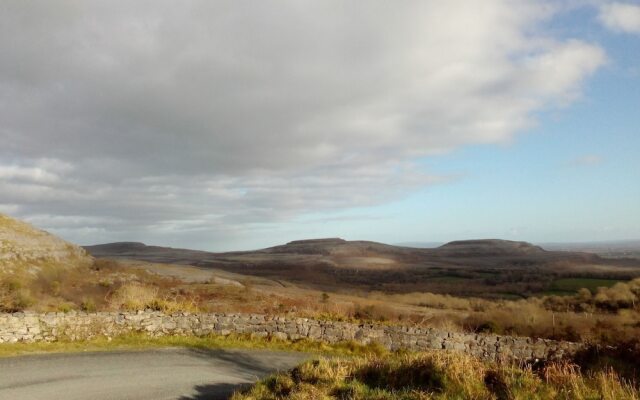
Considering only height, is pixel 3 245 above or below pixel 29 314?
above

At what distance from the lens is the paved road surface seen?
42.0 feet

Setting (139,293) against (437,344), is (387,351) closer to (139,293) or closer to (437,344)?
(437,344)

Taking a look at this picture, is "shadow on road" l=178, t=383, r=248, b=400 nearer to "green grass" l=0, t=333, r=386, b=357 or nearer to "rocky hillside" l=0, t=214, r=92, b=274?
"green grass" l=0, t=333, r=386, b=357

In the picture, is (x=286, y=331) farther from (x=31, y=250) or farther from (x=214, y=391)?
(x=31, y=250)

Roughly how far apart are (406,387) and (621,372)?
7.95 meters

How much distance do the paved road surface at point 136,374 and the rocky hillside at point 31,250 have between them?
25215 millimetres

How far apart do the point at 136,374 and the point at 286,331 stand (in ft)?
29.7

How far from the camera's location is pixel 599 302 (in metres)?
52.8

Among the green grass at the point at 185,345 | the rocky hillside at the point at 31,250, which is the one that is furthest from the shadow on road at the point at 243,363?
the rocky hillside at the point at 31,250

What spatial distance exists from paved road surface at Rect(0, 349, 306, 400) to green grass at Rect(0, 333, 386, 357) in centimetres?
105

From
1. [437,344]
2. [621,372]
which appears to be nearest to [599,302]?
[437,344]

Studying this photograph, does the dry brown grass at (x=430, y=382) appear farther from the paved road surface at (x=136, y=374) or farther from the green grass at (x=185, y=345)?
the green grass at (x=185, y=345)

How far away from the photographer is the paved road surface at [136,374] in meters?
Answer: 12.8

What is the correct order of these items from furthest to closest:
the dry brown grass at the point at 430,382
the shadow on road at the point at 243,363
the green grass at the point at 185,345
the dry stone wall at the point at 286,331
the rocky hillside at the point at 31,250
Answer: the rocky hillside at the point at 31,250
the dry stone wall at the point at 286,331
the green grass at the point at 185,345
the shadow on road at the point at 243,363
the dry brown grass at the point at 430,382
